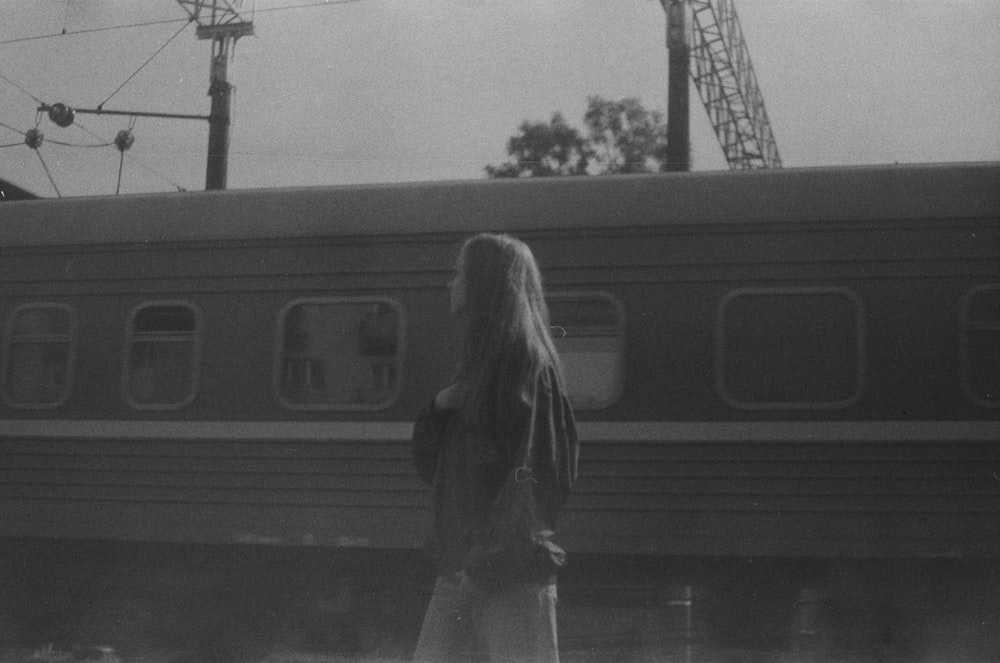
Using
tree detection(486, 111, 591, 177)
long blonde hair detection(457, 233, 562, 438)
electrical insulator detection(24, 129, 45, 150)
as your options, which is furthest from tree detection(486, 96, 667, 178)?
long blonde hair detection(457, 233, 562, 438)

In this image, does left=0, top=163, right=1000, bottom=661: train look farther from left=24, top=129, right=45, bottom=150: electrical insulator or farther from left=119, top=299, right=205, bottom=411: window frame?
left=24, top=129, right=45, bottom=150: electrical insulator

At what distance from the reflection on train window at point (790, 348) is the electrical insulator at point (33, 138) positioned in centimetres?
1003

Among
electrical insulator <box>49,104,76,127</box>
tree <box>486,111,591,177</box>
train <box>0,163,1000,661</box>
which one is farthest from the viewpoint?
tree <box>486,111,591,177</box>

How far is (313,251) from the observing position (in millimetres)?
7301

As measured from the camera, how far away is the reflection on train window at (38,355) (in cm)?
764

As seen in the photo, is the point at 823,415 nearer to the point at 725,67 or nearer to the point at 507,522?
the point at 507,522

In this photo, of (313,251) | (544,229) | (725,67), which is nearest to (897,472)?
(544,229)

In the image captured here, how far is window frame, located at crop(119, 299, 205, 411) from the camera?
7.31 m

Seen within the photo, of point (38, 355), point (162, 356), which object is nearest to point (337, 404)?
point (162, 356)

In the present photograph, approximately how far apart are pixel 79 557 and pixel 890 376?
527 cm

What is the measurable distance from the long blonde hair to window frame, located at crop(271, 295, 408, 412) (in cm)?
403

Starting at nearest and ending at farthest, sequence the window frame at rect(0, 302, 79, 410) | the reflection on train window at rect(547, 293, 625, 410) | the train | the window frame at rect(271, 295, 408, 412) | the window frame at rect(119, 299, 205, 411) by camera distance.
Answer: the train < the reflection on train window at rect(547, 293, 625, 410) < the window frame at rect(271, 295, 408, 412) < the window frame at rect(119, 299, 205, 411) < the window frame at rect(0, 302, 79, 410)

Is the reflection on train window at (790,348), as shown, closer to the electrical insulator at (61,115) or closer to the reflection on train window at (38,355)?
the reflection on train window at (38,355)

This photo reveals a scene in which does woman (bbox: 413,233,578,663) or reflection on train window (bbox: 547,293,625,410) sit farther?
reflection on train window (bbox: 547,293,625,410)
